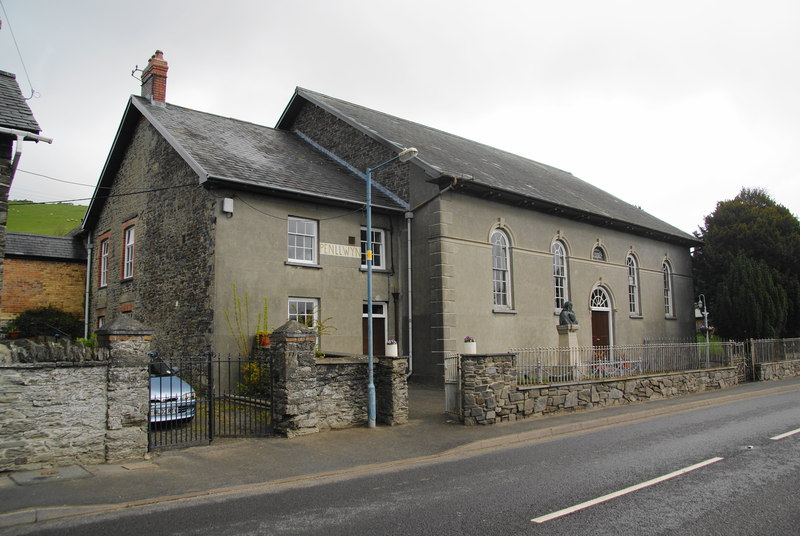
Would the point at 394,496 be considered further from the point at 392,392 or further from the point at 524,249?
the point at 524,249

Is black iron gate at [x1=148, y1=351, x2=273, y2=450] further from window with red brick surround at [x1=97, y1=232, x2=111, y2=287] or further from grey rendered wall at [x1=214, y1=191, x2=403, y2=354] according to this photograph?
window with red brick surround at [x1=97, y1=232, x2=111, y2=287]

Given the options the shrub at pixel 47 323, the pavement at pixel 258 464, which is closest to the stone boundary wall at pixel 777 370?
the pavement at pixel 258 464

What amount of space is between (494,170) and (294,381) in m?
14.3

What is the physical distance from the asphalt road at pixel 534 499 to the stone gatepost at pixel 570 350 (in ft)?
14.6

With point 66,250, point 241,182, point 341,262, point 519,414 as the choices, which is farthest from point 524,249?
point 66,250

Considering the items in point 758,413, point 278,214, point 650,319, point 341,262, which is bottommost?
point 758,413

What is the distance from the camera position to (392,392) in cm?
1161

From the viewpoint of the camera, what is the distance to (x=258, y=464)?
855 cm

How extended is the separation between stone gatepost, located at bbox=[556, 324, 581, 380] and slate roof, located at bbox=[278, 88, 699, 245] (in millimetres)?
5103

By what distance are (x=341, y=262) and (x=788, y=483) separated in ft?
41.1

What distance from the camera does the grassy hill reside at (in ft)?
199

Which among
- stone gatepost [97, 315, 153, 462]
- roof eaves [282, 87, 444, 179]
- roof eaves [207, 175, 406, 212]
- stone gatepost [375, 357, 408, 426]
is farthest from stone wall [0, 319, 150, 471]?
roof eaves [282, 87, 444, 179]

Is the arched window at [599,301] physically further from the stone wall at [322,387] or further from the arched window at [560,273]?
the stone wall at [322,387]

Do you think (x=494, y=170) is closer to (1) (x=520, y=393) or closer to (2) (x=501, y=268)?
(2) (x=501, y=268)
